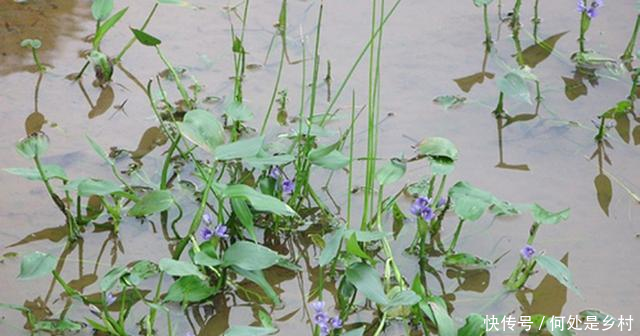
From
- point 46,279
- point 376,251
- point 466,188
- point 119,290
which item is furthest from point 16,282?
point 466,188

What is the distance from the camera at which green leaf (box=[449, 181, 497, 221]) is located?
5.96ft

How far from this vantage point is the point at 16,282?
1.89 metres

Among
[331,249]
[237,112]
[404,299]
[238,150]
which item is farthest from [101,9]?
[404,299]

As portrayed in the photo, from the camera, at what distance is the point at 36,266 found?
171cm

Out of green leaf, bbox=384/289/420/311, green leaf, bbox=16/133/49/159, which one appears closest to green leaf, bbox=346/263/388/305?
green leaf, bbox=384/289/420/311

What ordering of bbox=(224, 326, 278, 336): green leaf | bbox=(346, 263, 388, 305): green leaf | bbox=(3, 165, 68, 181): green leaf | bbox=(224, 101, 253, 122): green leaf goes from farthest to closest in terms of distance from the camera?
bbox=(224, 101, 253, 122): green leaf → bbox=(3, 165, 68, 181): green leaf → bbox=(346, 263, 388, 305): green leaf → bbox=(224, 326, 278, 336): green leaf

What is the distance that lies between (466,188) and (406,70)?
76 cm

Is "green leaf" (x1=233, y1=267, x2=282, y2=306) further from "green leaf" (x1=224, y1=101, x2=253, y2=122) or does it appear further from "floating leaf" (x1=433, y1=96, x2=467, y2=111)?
"floating leaf" (x1=433, y1=96, x2=467, y2=111)

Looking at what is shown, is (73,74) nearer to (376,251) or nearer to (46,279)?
(46,279)

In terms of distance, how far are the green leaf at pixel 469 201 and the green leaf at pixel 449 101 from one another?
578 mm

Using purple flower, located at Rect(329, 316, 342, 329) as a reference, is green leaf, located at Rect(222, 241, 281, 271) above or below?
above

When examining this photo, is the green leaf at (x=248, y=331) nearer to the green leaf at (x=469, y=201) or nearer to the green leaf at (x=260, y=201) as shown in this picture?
the green leaf at (x=260, y=201)

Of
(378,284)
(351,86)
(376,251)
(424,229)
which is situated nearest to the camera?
(378,284)

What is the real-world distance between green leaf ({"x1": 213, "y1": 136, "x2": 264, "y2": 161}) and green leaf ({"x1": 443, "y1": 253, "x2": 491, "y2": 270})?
1.43ft
